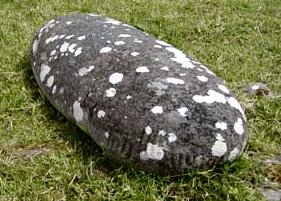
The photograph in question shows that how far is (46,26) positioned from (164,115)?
2.05 metres

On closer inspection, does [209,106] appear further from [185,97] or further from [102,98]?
[102,98]

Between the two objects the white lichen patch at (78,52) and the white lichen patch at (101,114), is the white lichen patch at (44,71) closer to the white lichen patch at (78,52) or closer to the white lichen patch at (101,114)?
the white lichen patch at (78,52)

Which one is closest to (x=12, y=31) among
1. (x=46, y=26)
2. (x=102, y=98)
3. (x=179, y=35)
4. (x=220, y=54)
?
(x=46, y=26)

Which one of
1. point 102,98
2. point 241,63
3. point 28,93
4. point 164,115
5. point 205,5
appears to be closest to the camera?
point 164,115

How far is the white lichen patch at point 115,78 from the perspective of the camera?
393 centimetres

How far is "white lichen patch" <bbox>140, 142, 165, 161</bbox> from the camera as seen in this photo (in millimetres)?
3561

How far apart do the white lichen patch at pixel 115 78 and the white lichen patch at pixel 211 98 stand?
0.58 metres

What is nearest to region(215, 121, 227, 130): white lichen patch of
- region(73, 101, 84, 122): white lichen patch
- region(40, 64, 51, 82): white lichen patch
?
region(73, 101, 84, 122): white lichen patch

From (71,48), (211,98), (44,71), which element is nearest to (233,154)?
(211,98)

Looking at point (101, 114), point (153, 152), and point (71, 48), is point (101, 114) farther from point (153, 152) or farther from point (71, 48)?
point (71, 48)

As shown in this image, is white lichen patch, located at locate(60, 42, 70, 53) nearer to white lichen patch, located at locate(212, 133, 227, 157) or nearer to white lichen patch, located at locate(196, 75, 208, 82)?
white lichen patch, located at locate(196, 75, 208, 82)

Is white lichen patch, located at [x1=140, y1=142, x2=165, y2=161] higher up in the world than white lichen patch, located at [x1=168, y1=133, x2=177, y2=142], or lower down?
lower down

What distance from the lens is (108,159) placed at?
3.89m

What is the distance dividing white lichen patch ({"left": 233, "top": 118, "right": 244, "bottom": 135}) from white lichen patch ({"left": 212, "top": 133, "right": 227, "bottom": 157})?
15 centimetres
